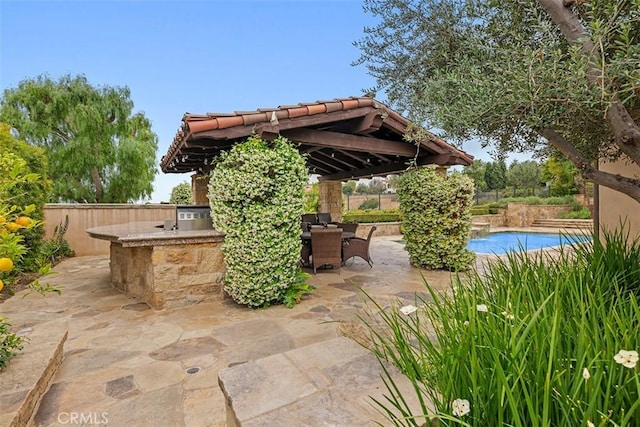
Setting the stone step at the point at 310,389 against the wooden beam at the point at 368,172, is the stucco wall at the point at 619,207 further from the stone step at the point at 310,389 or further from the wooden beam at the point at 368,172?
the stone step at the point at 310,389

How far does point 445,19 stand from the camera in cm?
267

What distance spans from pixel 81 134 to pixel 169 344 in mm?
13359

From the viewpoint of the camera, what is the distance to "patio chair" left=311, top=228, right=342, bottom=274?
621 cm

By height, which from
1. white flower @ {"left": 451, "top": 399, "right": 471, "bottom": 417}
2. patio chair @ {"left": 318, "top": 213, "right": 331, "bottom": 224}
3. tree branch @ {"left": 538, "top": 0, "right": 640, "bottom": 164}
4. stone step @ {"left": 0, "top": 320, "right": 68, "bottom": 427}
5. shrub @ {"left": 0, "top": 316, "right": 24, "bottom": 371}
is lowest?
stone step @ {"left": 0, "top": 320, "right": 68, "bottom": 427}

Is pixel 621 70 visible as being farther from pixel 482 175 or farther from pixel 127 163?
pixel 482 175

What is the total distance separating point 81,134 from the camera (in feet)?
42.3

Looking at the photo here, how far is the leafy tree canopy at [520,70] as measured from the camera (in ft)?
5.89

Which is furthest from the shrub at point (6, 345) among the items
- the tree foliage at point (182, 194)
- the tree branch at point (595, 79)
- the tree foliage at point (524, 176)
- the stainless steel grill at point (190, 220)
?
the tree foliage at point (524, 176)

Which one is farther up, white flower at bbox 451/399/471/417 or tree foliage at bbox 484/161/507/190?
tree foliage at bbox 484/161/507/190

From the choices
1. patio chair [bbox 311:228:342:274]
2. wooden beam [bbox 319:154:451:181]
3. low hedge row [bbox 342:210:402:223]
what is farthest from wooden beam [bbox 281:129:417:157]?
low hedge row [bbox 342:210:402:223]

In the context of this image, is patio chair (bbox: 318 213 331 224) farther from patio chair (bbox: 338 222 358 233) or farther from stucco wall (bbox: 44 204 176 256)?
stucco wall (bbox: 44 204 176 256)

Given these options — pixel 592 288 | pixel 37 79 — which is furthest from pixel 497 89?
pixel 37 79

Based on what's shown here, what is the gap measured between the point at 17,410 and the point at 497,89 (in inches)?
139

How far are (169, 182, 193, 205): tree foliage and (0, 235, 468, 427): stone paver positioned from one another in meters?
7.65
